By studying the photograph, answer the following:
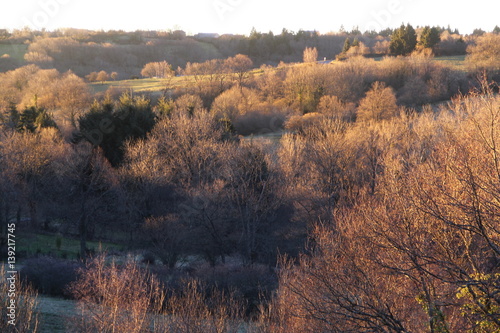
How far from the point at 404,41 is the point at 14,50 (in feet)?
239

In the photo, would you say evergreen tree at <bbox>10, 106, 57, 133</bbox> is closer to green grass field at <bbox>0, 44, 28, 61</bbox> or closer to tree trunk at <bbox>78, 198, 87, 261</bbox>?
tree trunk at <bbox>78, 198, 87, 261</bbox>

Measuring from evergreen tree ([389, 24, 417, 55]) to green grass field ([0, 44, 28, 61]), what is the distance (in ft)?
219

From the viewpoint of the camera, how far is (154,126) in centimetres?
4022

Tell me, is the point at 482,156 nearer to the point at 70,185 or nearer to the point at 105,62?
the point at 70,185

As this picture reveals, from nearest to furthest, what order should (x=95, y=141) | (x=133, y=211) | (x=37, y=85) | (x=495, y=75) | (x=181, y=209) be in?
1. (x=181, y=209)
2. (x=133, y=211)
3. (x=95, y=141)
4. (x=495, y=75)
5. (x=37, y=85)

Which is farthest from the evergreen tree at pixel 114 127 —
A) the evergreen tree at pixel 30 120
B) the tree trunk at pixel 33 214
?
the tree trunk at pixel 33 214

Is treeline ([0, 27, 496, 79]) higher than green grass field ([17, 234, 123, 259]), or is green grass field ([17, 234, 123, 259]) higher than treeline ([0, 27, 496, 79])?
treeline ([0, 27, 496, 79])

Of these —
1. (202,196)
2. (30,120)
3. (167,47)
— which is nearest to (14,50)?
(167,47)

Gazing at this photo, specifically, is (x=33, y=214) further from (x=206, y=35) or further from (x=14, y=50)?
(x=206, y=35)

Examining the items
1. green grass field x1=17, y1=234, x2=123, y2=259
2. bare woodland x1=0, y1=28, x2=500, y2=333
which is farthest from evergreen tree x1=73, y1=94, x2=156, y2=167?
green grass field x1=17, y1=234, x2=123, y2=259

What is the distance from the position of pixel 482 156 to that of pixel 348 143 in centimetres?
2571

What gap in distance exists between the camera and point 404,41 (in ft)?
264

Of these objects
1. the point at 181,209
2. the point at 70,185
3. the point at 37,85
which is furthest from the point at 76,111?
the point at 181,209

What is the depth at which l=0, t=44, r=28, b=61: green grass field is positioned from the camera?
84.5 metres
